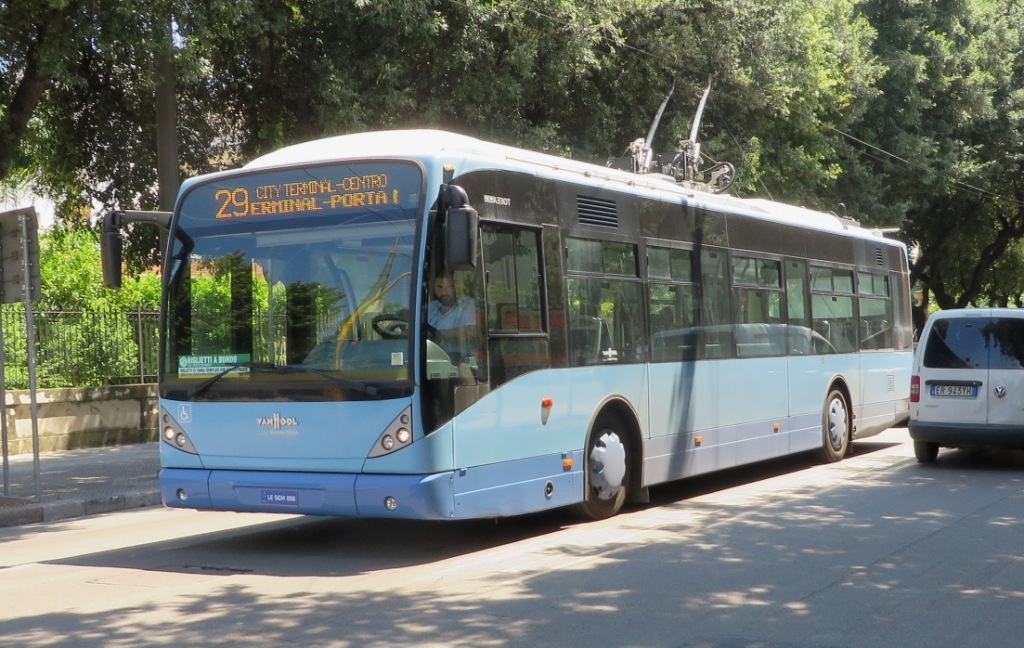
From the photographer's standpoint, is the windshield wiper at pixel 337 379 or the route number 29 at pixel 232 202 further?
the route number 29 at pixel 232 202

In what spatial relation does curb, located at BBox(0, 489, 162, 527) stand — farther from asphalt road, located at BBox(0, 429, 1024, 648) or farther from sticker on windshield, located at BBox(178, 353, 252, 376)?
sticker on windshield, located at BBox(178, 353, 252, 376)

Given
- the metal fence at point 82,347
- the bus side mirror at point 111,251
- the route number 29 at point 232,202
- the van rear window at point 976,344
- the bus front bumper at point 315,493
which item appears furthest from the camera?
the metal fence at point 82,347

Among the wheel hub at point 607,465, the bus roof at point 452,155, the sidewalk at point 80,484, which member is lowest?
the sidewalk at point 80,484

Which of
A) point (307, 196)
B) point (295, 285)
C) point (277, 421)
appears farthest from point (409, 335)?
point (307, 196)

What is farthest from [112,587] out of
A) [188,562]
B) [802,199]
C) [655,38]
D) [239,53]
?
[802,199]

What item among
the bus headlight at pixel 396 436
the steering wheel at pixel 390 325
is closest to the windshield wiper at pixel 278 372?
the bus headlight at pixel 396 436

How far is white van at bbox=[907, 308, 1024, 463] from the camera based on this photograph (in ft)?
44.8

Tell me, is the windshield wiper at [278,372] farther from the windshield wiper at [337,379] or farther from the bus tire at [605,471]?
the bus tire at [605,471]

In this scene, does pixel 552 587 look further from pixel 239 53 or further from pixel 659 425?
pixel 239 53

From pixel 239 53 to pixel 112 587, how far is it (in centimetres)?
1225

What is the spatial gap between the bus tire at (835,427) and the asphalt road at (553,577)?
107 inches

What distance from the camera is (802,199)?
2561 cm

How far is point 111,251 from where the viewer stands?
898cm

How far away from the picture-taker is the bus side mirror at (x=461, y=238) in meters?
7.75
